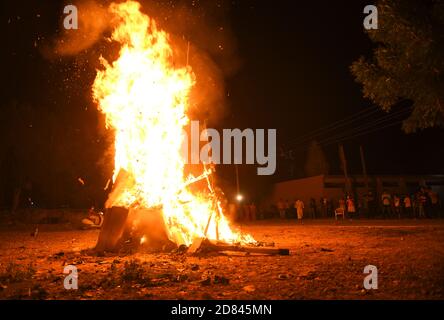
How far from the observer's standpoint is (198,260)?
1101 cm

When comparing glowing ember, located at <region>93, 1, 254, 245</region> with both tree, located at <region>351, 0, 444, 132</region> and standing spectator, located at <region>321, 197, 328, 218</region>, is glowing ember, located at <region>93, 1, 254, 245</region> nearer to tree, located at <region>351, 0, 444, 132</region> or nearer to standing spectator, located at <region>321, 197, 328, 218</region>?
tree, located at <region>351, 0, 444, 132</region>

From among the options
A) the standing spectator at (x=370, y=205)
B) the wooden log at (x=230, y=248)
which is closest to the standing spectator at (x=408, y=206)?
the standing spectator at (x=370, y=205)

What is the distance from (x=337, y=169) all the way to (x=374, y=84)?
43243 millimetres

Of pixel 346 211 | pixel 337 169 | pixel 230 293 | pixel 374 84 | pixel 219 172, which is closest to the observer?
pixel 230 293

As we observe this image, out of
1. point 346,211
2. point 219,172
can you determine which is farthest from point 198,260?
point 219,172

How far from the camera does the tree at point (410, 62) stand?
11.2 meters

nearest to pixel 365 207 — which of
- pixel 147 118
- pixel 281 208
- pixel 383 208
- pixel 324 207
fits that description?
pixel 324 207

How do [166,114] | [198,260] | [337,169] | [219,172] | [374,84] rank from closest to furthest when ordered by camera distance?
[198,260], [374,84], [166,114], [219,172], [337,169]

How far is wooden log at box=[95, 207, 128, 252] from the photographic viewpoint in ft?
41.5

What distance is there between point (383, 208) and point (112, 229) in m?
20.4

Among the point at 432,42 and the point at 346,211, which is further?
the point at 346,211

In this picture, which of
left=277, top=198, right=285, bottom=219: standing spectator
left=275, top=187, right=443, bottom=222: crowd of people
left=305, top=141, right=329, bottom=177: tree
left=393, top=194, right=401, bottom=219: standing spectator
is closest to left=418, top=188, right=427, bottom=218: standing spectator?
left=275, top=187, right=443, bottom=222: crowd of people
